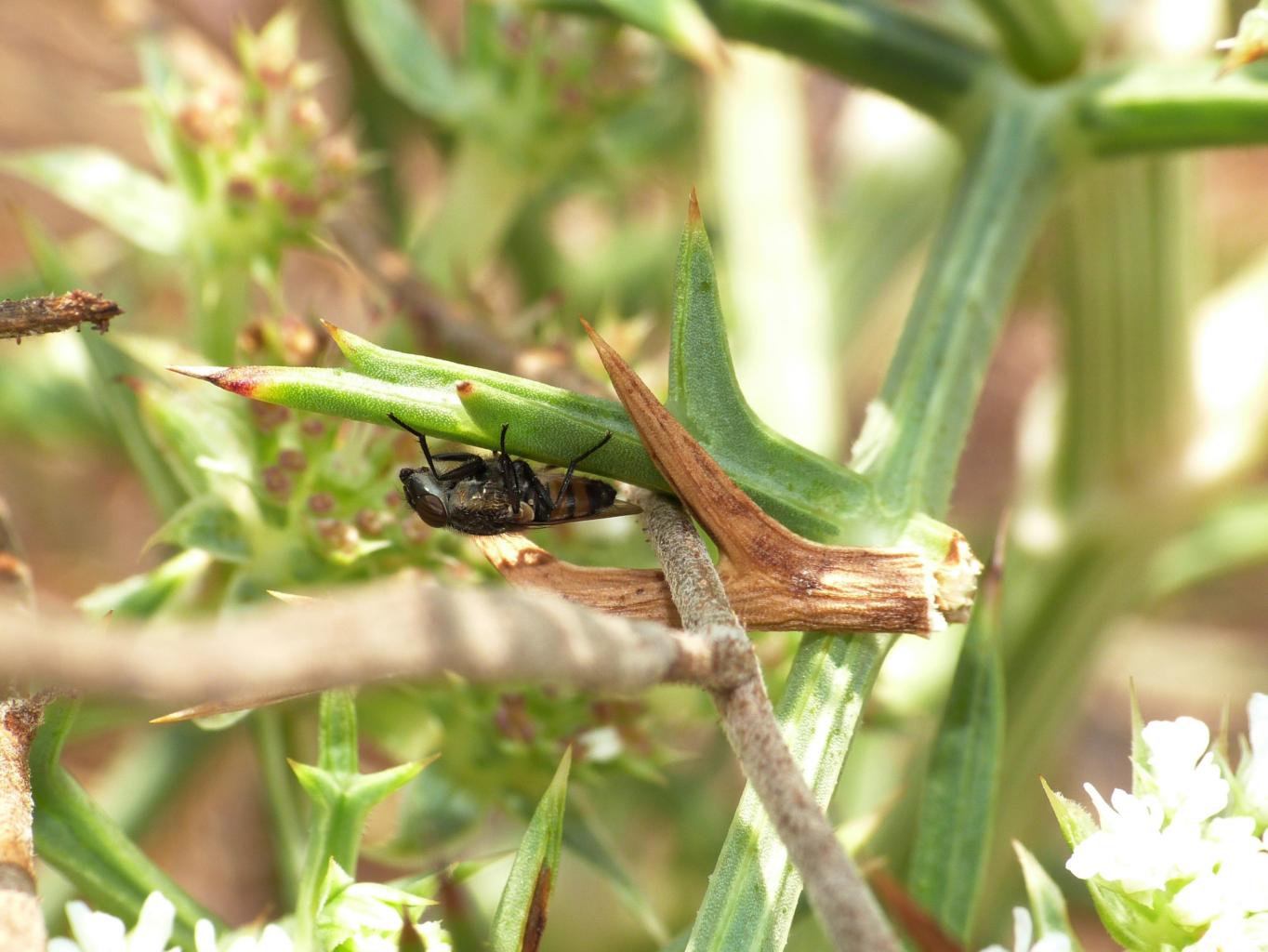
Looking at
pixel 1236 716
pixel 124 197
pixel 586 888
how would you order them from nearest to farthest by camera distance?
pixel 124 197
pixel 586 888
pixel 1236 716

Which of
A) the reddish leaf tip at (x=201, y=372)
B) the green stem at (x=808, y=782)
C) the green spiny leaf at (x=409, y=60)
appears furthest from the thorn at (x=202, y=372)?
the green spiny leaf at (x=409, y=60)

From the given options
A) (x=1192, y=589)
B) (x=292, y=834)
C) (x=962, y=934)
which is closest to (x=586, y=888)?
(x=292, y=834)

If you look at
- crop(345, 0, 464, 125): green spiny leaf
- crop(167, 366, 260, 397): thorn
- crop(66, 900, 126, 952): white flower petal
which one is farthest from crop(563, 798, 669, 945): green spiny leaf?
crop(345, 0, 464, 125): green spiny leaf

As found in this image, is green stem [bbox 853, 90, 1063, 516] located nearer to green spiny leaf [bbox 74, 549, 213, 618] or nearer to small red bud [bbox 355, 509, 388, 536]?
small red bud [bbox 355, 509, 388, 536]

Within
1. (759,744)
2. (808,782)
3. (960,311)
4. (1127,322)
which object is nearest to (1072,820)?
(808,782)

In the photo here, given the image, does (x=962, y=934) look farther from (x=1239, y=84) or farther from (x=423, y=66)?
(x=423, y=66)

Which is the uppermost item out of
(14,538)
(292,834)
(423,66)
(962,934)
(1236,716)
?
(423,66)

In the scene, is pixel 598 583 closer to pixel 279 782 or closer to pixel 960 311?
pixel 960 311
